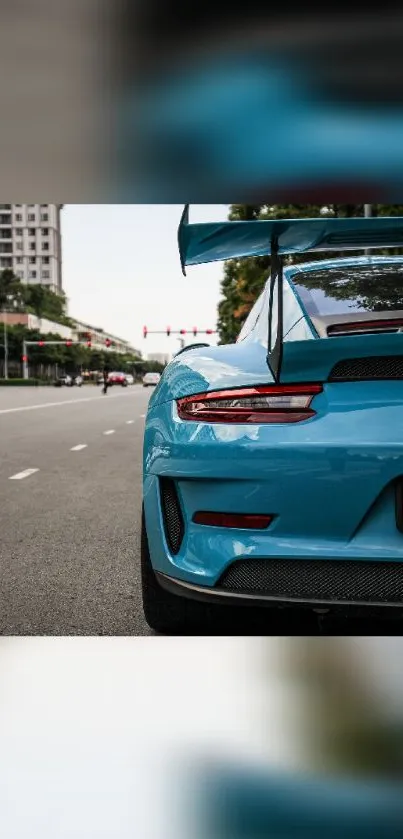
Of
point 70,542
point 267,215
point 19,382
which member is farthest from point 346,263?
point 19,382

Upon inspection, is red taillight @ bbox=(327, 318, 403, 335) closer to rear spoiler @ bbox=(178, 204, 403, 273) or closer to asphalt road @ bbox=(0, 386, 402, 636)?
rear spoiler @ bbox=(178, 204, 403, 273)

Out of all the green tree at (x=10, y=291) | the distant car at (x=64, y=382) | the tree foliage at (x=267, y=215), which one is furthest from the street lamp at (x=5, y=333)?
the tree foliage at (x=267, y=215)

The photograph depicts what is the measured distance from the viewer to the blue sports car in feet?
→ 7.73

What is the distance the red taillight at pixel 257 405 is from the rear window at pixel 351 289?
414mm

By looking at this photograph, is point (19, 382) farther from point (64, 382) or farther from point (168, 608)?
point (168, 608)

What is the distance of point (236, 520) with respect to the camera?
2.45 metres

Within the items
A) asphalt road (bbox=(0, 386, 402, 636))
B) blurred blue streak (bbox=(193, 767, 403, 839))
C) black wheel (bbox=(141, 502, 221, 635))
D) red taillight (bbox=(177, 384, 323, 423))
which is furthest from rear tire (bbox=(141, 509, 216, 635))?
blurred blue streak (bbox=(193, 767, 403, 839))

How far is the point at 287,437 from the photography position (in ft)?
7.84

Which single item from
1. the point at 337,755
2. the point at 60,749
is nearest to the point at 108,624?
the point at 60,749

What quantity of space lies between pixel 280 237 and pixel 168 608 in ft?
4.66

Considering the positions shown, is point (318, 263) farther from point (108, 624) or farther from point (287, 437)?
point (108, 624)

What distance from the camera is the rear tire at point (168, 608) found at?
3021 millimetres

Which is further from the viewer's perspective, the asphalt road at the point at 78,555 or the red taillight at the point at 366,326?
the asphalt road at the point at 78,555
